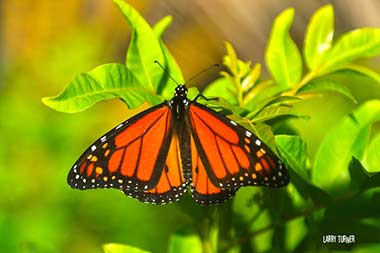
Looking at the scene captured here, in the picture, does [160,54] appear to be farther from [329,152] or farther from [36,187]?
[36,187]

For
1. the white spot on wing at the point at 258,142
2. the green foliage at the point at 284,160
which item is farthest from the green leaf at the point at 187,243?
the white spot on wing at the point at 258,142

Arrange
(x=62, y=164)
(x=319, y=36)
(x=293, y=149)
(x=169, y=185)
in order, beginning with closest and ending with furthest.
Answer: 1. (x=293, y=149)
2. (x=169, y=185)
3. (x=319, y=36)
4. (x=62, y=164)

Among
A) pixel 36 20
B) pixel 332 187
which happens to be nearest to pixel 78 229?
pixel 332 187

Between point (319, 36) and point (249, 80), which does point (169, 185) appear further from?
point (319, 36)

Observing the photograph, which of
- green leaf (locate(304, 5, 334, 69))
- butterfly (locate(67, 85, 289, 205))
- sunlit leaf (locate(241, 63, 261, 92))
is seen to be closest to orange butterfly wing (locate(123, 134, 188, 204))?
butterfly (locate(67, 85, 289, 205))

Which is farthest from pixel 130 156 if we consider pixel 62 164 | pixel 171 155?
pixel 62 164

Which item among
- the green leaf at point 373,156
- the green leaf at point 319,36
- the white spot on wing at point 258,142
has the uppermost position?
the green leaf at point 319,36

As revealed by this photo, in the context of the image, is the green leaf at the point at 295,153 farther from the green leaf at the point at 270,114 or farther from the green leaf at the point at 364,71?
the green leaf at the point at 364,71
